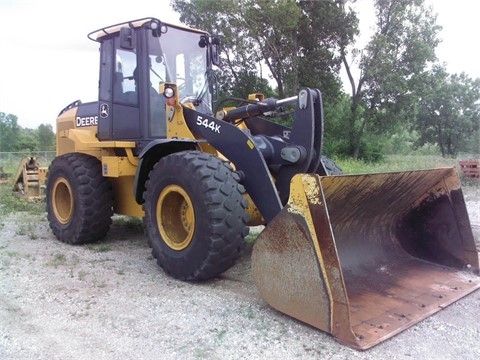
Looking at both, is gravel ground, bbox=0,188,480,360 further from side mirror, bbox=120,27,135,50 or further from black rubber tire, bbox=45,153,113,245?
side mirror, bbox=120,27,135,50

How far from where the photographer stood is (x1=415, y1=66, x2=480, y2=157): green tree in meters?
35.0

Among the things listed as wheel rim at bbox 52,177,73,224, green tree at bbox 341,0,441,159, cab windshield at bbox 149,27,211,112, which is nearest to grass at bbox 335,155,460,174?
green tree at bbox 341,0,441,159

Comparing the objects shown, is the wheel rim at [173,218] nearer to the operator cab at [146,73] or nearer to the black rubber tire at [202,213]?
the black rubber tire at [202,213]

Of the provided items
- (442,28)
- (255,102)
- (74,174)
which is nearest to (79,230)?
(74,174)

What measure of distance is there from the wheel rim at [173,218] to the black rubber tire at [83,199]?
1488mm

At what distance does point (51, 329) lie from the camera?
10.8 ft

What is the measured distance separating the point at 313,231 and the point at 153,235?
1929mm

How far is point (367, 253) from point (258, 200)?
116 centimetres

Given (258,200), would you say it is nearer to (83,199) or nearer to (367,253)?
(367,253)

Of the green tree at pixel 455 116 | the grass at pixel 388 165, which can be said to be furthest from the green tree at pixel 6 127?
the green tree at pixel 455 116

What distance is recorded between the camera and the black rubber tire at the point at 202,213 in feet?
12.7

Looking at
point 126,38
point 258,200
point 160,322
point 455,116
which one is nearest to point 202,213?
point 258,200

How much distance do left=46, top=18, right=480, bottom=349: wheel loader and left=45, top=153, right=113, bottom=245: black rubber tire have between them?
2cm

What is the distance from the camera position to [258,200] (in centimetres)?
420
